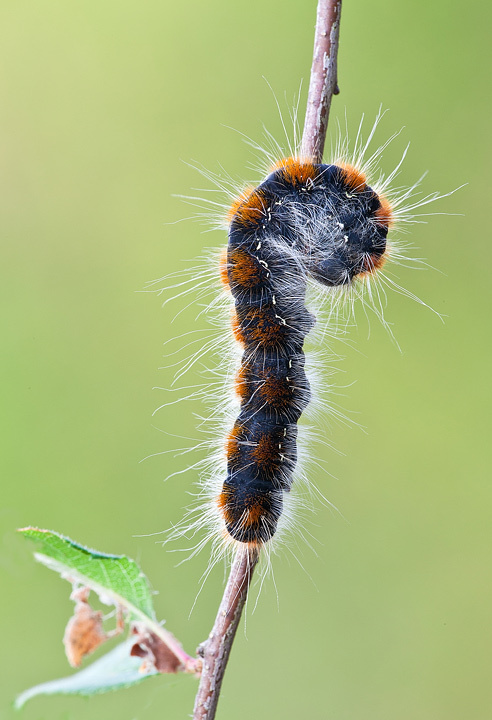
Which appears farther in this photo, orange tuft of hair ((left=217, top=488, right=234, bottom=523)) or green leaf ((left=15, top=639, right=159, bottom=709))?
orange tuft of hair ((left=217, top=488, right=234, bottom=523))

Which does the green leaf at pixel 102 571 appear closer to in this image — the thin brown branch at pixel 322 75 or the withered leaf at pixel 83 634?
the withered leaf at pixel 83 634

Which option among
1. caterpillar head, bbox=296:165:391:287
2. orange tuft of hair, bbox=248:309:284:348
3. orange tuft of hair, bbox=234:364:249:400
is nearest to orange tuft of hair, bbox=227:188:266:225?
caterpillar head, bbox=296:165:391:287

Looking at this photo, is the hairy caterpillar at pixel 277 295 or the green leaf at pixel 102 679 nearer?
the green leaf at pixel 102 679

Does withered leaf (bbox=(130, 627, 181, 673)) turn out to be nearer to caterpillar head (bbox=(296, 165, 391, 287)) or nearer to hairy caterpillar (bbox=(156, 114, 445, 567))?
hairy caterpillar (bbox=(156, 114, 445, 567))

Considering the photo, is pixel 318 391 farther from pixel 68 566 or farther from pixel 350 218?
pixel 68 566

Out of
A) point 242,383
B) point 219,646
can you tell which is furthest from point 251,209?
point 219,646

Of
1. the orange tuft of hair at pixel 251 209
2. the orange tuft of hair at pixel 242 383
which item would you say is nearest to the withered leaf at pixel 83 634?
the orange tuft of hair at pixel 242 383
